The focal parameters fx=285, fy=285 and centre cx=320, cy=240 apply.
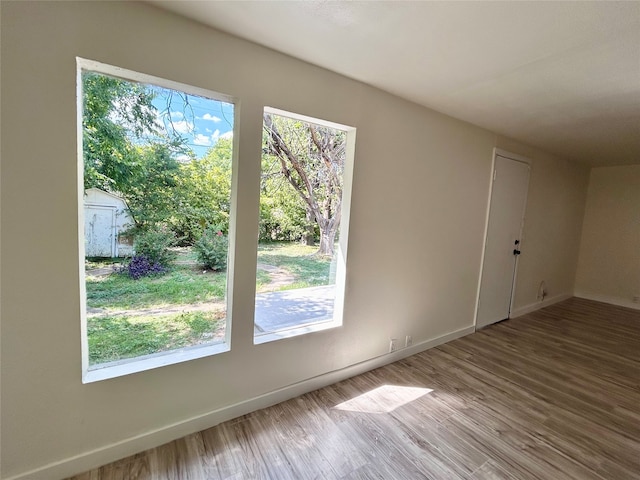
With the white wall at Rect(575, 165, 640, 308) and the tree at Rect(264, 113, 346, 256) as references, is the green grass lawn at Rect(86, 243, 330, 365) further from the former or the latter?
the white wall at Rect(575, 165, 640, 308)

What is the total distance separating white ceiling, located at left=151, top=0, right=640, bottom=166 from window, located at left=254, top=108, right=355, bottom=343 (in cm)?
49

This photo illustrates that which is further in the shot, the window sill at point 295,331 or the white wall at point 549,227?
the white wall at point 549,227

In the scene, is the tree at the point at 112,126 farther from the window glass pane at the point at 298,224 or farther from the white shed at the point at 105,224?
the window glass pane at the point at 298,224

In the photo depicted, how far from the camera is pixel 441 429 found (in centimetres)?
190

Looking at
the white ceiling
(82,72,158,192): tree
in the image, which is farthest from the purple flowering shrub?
the white ceiling

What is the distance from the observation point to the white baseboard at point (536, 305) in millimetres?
4127

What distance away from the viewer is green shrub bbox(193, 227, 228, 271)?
1779mm

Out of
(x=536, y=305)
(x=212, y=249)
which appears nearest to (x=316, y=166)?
(x=212, y=249)

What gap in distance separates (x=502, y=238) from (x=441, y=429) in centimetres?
263

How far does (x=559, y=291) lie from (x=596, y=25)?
199 inches

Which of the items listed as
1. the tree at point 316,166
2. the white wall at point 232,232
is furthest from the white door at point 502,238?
the tree at point 316,166

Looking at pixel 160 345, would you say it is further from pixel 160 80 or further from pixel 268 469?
pixel 160 80

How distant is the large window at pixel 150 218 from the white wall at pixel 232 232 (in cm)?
10

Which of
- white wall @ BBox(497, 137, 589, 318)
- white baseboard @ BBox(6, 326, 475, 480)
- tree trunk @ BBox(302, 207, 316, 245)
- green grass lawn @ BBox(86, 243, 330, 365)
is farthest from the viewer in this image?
white wall @ BBox(497, 137, 589, 318)
